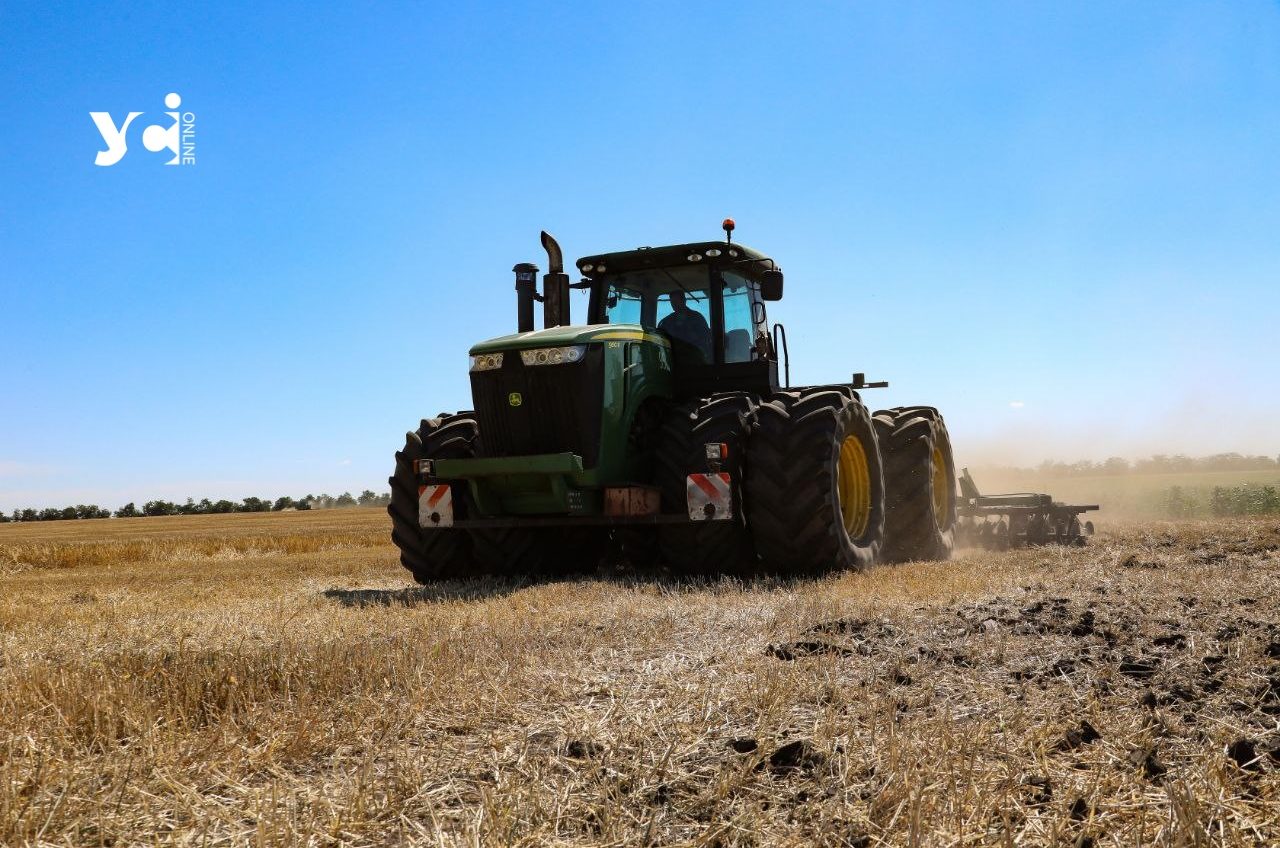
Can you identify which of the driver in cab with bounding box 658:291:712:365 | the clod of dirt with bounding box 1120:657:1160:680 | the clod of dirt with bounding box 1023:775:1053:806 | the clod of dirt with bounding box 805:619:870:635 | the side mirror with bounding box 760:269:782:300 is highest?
the side mirror with bounding box 760:269:782:300

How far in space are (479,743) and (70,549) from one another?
52.2 feet

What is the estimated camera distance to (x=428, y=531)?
363 inches

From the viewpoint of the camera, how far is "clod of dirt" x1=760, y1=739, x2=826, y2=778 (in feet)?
9.86

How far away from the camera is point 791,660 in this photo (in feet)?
14.9

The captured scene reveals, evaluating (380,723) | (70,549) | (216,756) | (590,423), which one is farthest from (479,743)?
(70,549)

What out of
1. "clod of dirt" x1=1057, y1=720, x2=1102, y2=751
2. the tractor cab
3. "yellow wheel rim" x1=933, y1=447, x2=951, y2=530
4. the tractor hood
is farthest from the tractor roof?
"clod of dirt" x1=1057, y1=720, x2=1102, y2=751

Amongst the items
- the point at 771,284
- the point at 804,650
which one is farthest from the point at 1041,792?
the point at 771,284

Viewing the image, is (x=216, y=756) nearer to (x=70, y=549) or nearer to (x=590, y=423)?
(x=590, y=423)

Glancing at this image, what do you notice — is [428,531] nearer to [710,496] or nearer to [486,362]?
[486,362]

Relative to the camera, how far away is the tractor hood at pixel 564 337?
331 inches

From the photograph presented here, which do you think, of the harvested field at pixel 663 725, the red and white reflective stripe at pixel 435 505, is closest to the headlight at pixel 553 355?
the red and white reflective stripe at pixel 435 505

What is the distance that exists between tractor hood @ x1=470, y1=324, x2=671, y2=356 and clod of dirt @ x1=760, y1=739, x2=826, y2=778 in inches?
220

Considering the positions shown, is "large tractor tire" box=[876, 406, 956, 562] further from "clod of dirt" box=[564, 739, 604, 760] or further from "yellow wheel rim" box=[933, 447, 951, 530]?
"clod of dirt" box=[564, 739, 604, 760]

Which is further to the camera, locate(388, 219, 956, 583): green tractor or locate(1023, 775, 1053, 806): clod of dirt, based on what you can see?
locate(388, 219, 956, 583): green tractor
